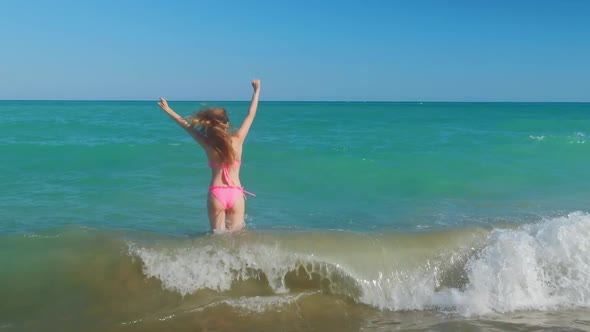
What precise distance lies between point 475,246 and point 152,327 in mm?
3656

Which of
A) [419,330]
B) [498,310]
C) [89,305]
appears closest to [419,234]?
[498,310]

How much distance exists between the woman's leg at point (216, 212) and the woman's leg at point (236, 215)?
0.27 feet

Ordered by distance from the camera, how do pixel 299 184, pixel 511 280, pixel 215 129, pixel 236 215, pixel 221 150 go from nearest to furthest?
pixel 215 129 < pixel 221 150 < pixel 511 280 < pixel 236 215 < pixel 299 184

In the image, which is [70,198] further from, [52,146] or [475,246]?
[52,146]

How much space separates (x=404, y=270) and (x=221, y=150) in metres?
2.31

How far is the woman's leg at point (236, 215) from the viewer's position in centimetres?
519

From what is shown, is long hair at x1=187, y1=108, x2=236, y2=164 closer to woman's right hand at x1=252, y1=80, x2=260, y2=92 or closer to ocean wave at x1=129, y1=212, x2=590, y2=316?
woman's right hand at x1=252, y1=80, x2=260, y2=92

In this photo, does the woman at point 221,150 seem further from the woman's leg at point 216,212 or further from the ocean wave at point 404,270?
the ocean wave at point 404,270

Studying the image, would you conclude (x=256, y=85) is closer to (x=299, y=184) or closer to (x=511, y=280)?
(x=511, y=280)

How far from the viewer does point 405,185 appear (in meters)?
10.9

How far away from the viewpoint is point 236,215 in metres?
5.25

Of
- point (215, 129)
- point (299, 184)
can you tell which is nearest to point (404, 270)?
point (215, 129)

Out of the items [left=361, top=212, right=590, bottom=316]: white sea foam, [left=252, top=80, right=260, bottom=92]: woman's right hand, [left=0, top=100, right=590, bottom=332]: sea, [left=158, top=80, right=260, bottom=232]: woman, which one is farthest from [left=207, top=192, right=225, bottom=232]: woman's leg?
[left=361, top=212, right=590, bottom=316]: white sea foam

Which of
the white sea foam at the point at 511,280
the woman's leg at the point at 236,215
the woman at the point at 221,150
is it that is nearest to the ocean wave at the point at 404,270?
the white sea foam at the point at 511,280
